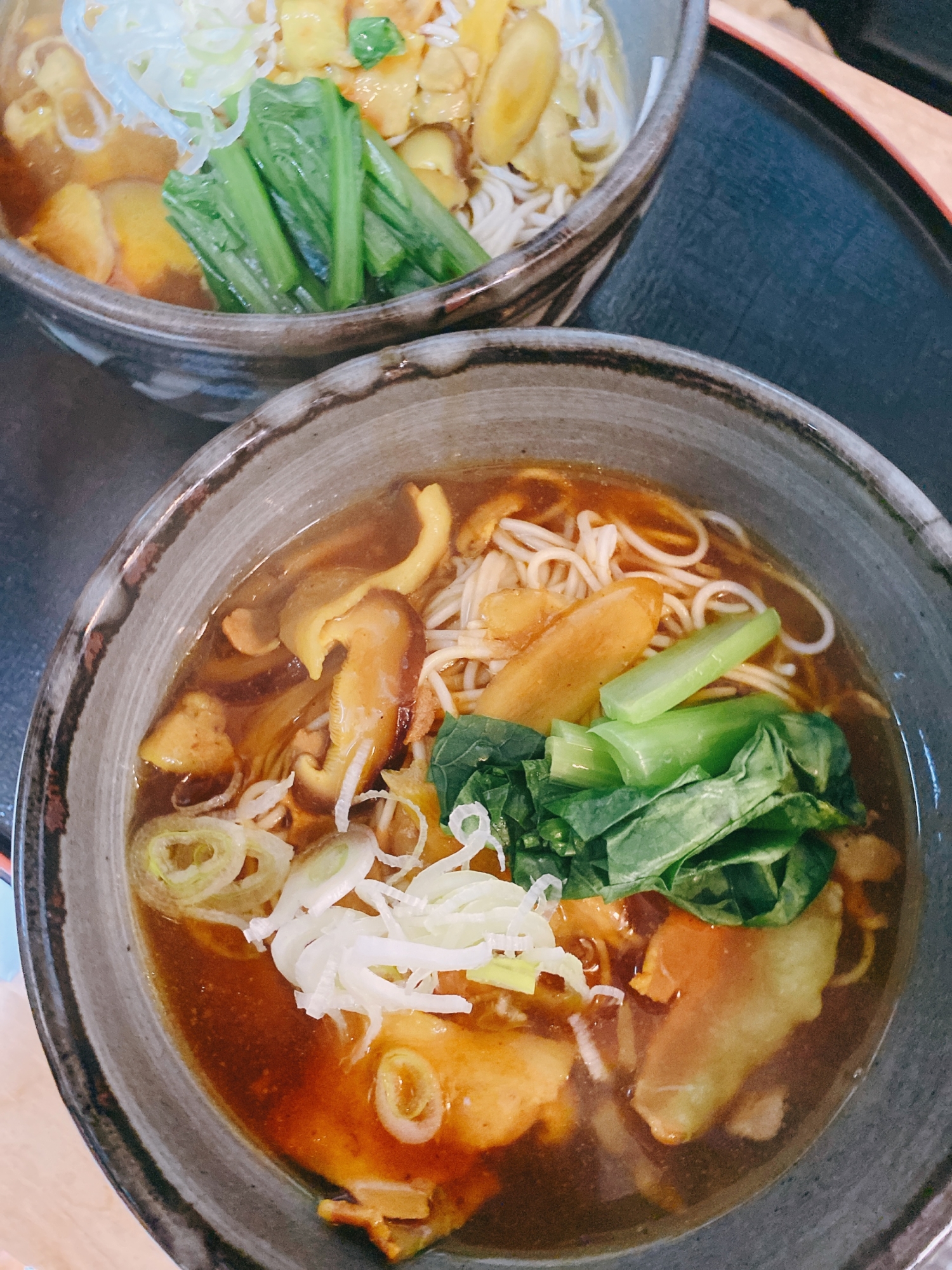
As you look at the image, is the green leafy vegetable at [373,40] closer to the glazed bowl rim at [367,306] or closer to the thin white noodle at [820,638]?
the glazed bowl rim at [367,306]

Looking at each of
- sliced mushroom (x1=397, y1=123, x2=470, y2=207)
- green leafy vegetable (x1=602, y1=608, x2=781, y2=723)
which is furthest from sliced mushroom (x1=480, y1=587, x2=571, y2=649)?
sliced mushroom (x1=397, y1=123, x2=470, y2=207)

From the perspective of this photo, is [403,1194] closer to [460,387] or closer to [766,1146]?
[766,1146]

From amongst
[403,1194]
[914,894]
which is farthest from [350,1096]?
[914,894]

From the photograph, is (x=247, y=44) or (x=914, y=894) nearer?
Answer: (x=914, y=894)

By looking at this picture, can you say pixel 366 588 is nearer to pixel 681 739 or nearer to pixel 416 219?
pixel 681 739

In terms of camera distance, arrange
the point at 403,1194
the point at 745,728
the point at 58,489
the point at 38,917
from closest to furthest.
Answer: the point at 38,917 → the point at 403,1194 → the point at 745,728 → the point at 58,489

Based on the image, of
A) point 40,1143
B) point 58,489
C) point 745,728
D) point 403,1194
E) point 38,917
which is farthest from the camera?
point 58,489

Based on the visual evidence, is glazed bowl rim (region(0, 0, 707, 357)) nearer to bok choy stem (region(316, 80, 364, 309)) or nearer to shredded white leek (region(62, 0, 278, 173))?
bok choy stem (region(316, 80, 364, 309))
